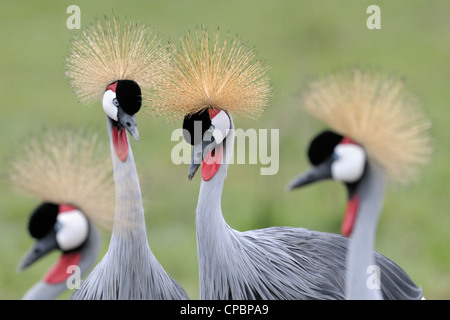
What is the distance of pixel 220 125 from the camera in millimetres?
2355

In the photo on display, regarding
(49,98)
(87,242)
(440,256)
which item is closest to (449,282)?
(440,256)

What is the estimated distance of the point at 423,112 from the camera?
6.66ft

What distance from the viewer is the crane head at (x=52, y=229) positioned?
2.04 meters

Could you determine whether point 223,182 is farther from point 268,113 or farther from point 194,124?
point 268,113

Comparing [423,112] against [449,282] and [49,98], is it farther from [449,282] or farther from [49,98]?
[49,98]

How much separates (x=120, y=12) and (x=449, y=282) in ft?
13.9

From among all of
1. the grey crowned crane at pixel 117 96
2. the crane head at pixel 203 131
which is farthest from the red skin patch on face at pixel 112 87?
A: the crane head at pixel 203 131

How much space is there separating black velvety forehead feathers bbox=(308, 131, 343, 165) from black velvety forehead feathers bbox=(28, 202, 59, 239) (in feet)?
2.19

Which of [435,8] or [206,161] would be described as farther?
[435,8]

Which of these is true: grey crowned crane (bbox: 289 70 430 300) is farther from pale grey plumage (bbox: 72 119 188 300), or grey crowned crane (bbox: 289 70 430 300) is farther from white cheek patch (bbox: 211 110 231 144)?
pale grey plumage (bbox: 72 119 188 300)

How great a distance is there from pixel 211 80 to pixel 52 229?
0.65 m

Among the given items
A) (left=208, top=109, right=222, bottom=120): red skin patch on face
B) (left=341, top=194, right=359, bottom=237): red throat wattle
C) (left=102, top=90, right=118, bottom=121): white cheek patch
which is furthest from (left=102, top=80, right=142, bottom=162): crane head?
(left=341, top=194, right=359, bottom=237): red throat wattle

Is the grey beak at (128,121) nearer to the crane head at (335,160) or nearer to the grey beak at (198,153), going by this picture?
the grey beak at (198,153)

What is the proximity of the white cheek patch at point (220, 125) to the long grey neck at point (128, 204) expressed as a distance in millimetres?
258
